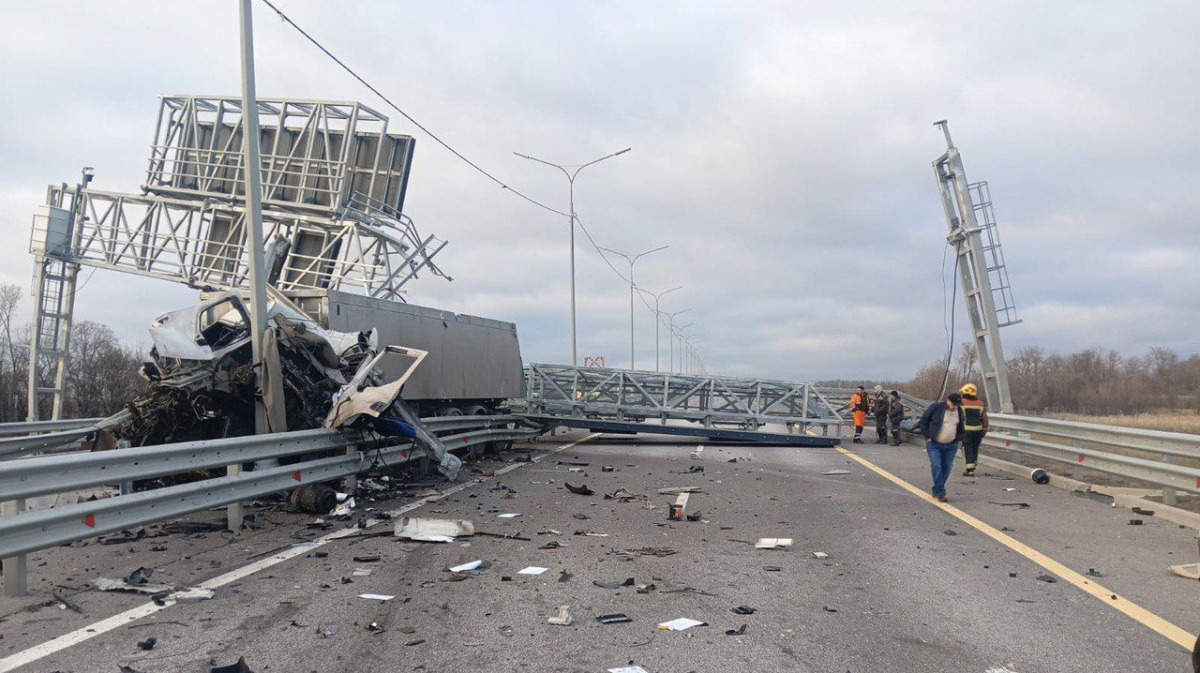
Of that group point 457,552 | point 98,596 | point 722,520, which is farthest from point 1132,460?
point 98,596

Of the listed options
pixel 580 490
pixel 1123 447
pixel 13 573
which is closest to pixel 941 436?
pixel 1123 447

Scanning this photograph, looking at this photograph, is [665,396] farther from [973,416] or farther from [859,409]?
[973,416]

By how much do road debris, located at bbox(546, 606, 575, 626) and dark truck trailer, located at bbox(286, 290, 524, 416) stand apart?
8415 millimetres

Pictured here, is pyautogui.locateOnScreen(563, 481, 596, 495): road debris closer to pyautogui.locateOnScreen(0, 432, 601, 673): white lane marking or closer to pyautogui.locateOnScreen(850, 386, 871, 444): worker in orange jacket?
pyautogui.locateOnScreen(0, 432, 601, 673): white lane marking

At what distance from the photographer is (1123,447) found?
40.8ft

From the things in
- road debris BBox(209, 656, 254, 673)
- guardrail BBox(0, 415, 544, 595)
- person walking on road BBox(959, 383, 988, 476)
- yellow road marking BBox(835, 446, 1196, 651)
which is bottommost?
yellow road marking BBox(835, 446, 1196, 651)

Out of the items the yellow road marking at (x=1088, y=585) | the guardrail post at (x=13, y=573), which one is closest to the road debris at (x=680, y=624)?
the yellow road marking at (x=1088, y=585)

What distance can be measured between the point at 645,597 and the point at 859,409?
21.2 metres

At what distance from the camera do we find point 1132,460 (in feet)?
36.8

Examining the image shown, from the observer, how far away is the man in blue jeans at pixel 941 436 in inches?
455

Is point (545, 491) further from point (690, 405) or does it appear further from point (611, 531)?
point (690, 405)

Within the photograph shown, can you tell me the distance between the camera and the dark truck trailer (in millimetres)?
13203

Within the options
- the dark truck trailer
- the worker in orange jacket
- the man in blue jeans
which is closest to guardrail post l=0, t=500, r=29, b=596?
the dark truck trailer

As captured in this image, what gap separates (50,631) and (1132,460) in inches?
467
